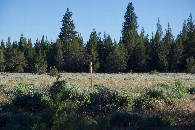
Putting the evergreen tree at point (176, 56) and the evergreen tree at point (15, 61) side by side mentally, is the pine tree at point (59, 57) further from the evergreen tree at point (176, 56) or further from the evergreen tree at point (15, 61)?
the evergreen tree at point (176, 56)

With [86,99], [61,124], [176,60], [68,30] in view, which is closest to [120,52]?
[176,60]

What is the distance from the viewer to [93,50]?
156 feet

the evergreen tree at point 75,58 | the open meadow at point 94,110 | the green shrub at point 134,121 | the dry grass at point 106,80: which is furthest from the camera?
the evergreen tree at point 75,58

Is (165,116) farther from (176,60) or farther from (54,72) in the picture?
(176,60)

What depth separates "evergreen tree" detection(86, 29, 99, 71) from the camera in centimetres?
4621

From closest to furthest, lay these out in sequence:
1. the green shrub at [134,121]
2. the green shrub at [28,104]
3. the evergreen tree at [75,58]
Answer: the green shrub at [134,121] < the green shrub at [28,104] < the evergreen tree at [75,58]

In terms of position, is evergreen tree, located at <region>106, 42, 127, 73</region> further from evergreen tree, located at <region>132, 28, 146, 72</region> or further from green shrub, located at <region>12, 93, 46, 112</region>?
green shrub, located at <region>12, 93, 46, 112</region>

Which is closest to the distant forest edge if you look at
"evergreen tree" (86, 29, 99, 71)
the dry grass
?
"evergreen tree" (86, 29, 99, 71)

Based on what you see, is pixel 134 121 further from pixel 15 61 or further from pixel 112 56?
pixel 15 61

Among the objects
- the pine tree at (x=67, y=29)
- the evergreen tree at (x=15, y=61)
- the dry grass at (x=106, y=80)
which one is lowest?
the dry grass at (x=106, y=80)

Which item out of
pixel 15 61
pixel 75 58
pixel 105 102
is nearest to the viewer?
pixel 105 102

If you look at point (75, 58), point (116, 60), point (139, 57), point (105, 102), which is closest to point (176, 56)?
point (139, 57)

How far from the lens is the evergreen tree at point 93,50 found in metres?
46.2

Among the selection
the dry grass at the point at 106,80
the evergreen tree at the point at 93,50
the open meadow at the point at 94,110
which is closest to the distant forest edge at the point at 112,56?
the evergreen tree at the point at 93,50
